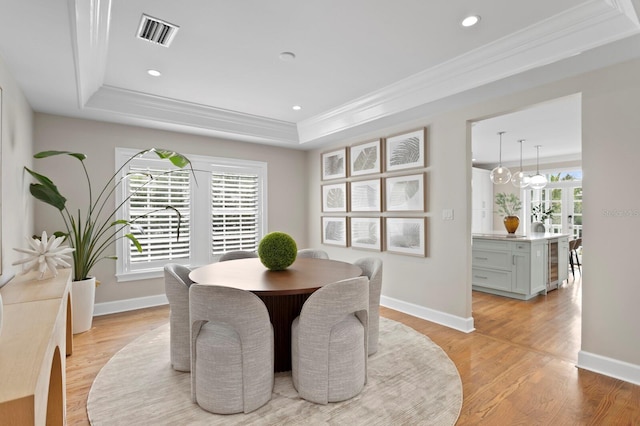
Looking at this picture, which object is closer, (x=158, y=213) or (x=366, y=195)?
(x=158, y=213)

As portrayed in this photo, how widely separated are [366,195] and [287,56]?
7.54 feet

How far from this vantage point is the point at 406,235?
160 inches

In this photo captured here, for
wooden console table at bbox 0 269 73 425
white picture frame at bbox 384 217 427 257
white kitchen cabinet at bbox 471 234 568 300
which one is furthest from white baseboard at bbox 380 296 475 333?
wooden console table at bbox 0 269 73 425

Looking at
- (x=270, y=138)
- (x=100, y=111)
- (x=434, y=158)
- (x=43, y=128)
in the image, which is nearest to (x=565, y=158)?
(x=434, y=158)

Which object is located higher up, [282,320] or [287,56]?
[287,56]

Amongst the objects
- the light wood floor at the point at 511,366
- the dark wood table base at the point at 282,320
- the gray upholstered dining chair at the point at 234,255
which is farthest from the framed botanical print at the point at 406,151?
the dark wood table base at the point at 282,320

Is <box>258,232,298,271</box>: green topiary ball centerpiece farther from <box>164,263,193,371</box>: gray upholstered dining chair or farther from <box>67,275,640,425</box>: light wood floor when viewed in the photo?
<box>67,275,640,425</box>: light wood floor

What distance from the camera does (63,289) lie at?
213 centimetres

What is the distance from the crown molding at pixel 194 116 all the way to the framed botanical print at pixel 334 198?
0.91 metres

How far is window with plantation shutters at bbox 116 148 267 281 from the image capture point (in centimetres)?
411

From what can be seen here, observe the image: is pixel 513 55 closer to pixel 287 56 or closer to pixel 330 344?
pixel 287 56

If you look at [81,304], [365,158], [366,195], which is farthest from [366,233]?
[81,304]

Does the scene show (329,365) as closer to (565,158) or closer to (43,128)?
(43,128)

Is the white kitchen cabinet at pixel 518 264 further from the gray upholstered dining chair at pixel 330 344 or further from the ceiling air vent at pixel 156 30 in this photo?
the ceiling air vent at pixel 156 30
